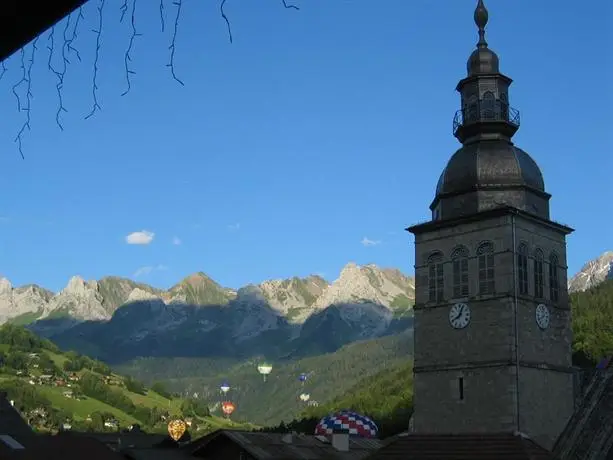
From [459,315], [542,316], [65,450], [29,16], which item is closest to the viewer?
[29,16]

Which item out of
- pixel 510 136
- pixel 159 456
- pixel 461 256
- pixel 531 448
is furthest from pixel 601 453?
pixel 159 456

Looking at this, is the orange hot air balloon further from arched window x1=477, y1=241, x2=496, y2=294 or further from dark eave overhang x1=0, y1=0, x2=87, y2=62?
dark eave overhang x1=0, y1=0, x2=87, y2=62

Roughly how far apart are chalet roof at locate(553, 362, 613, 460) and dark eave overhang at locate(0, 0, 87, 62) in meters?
29.6

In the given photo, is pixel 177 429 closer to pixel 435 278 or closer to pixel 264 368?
pixel 264 368

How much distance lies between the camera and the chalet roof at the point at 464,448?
39000 mm

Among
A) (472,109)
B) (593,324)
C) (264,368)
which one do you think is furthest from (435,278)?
(593,324)

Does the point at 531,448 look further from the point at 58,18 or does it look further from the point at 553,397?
the point at 58,18

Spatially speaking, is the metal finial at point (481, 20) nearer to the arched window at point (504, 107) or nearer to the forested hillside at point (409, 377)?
the arched window at point (504, 107)

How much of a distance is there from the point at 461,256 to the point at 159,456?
67.1ft

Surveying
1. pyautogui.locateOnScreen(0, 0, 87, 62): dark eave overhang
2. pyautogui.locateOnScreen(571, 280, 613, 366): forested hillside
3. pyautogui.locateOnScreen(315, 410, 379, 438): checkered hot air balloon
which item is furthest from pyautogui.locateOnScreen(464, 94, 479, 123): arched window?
pyautogui.locateOnScreen(0, 0, 87, 62): dark eave overhang

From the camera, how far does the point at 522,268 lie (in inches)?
1794

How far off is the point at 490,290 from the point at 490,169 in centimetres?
635

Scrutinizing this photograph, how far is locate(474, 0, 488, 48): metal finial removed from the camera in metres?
51.1

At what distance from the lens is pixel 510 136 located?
49.0 meters
